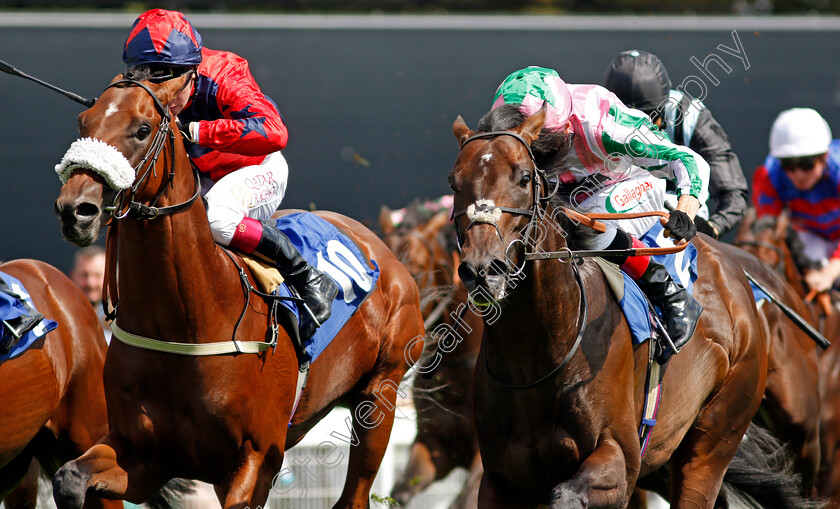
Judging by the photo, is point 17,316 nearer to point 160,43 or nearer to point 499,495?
point 160,43

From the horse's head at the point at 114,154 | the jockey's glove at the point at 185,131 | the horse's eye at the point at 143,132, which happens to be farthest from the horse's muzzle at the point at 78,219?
the jockey's glove at the point at 185,131

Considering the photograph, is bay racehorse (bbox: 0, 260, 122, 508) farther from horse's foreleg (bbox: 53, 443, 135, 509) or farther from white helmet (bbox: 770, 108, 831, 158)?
white helmet (bbox: 770, 108, 831, 158)

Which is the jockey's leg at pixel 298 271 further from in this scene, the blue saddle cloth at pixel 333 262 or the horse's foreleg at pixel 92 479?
the horse's foreleg at pixel 92 479

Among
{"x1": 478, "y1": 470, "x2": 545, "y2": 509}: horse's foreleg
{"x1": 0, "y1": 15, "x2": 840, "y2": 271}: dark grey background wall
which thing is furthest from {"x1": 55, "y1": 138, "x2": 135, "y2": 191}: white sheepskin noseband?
{"x1": 0, "y1": 15, "x2": 840, "y2": 271}: dark grey background wall

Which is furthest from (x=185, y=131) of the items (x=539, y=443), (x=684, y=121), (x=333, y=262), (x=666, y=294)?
(x=684, y=121)

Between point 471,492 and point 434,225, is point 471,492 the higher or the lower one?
the lower one

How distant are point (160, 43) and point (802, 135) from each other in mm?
4357

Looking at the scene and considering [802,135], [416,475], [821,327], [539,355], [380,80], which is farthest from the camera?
[380,80]

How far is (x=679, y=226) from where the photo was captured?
357cm

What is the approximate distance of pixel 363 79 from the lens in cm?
797

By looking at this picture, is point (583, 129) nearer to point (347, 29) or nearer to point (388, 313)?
point (388, 313)

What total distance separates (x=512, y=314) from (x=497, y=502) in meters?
0.67

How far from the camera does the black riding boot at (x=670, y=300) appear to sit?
3.81m

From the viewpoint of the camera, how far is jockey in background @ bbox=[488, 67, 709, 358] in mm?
3455
